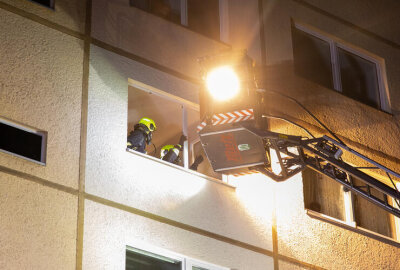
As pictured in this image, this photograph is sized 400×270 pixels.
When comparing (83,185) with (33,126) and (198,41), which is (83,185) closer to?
(33,126)

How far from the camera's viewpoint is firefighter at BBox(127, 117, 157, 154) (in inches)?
441

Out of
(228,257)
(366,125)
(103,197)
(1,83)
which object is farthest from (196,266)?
(366,125)

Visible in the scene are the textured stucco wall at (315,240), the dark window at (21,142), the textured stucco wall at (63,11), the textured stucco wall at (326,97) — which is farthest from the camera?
the textured stucco wall at (326,97)

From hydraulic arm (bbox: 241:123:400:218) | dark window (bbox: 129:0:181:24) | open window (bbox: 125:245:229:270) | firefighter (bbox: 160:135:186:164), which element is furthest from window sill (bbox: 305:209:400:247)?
dark window (bbox: 129:0:181:24)

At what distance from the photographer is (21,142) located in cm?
971

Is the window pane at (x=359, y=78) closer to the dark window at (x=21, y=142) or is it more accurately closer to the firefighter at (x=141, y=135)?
the firefighter at (x=141, y=135)

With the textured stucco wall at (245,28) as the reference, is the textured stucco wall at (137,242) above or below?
below

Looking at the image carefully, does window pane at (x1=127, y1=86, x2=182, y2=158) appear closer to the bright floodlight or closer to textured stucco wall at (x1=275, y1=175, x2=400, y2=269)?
the bright floodlight

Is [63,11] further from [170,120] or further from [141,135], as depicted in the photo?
[170,120]

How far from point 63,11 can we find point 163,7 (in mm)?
2038

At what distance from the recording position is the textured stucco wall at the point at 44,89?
980 cm

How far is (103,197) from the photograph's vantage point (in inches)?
398

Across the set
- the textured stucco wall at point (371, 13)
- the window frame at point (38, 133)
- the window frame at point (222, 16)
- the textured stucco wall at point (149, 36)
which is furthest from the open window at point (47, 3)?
the textured stucco wall at point (371, 13)

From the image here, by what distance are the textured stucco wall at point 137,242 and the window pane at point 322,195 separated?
1.75 meters
